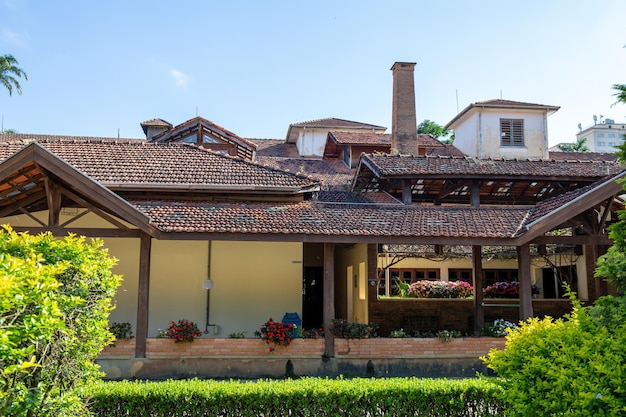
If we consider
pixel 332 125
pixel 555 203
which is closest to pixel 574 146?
pixel 332 125

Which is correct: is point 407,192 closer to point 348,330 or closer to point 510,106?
point 348,330

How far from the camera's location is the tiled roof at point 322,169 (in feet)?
78.1

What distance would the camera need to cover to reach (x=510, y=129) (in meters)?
28.3

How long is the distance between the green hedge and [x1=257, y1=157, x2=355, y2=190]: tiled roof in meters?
15.4

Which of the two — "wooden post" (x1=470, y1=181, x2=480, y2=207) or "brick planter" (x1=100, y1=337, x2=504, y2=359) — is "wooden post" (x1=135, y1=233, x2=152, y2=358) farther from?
"wooden post" (x1=470, y1=181, x2=480, y2=207)

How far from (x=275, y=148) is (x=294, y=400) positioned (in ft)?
91.9

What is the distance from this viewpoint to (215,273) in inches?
570

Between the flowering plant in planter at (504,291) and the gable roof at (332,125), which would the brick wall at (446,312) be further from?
the gable roof at (332,125)

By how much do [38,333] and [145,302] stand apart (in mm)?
7633

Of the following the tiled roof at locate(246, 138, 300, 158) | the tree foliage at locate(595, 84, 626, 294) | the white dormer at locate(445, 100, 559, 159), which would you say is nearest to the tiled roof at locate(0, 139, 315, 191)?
the tree foliage at locate(595, 84, 626, 294)

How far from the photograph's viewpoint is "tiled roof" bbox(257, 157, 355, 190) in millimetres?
23814

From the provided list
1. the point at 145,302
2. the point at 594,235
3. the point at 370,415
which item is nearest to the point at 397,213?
the point at 594,235

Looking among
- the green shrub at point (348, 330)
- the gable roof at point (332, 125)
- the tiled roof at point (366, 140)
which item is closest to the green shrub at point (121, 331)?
the green shrub at point (348, 330)

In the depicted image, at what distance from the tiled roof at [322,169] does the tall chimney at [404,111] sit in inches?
108
